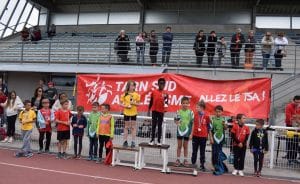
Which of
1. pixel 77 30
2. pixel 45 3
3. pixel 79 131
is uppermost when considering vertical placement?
pixel 45 3

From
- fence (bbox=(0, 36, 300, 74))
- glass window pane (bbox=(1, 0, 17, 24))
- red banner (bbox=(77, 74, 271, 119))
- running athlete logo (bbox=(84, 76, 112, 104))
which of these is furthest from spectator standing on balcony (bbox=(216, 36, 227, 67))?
glass window pane (bbox=(1, 0, 17, 24))

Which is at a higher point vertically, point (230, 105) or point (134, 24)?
point (134, 24)

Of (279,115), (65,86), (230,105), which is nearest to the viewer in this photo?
(230,105)

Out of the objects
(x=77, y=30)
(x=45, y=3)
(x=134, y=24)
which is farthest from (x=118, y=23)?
(x=45, y=3)

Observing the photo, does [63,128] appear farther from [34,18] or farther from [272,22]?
[34,18]

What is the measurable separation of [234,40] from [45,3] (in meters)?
15.4

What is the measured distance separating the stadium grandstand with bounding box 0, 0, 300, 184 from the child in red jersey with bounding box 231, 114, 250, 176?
0.39 m

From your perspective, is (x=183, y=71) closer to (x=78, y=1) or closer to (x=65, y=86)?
(x=65, y=86)

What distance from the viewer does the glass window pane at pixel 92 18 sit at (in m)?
25.9

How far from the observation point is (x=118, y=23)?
25.4 meters

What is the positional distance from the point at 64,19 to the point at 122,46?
10.9 m

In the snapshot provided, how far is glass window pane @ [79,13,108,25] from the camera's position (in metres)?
25.9

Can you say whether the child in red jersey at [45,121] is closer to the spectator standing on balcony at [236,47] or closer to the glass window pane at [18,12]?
the spectator standing on balcony at [236,47]

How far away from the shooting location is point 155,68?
1664cm
